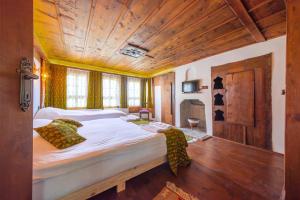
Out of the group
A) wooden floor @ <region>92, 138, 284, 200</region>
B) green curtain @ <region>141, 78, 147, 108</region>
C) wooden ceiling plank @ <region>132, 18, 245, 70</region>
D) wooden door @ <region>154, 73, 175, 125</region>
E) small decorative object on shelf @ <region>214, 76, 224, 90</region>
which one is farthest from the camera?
green curtain @ <region>141, 78, 147, 108</region>

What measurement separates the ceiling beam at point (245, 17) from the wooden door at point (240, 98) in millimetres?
872

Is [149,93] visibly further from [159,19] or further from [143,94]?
[159,19]

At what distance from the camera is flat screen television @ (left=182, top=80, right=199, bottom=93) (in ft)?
13.3

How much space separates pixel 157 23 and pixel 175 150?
212 cm

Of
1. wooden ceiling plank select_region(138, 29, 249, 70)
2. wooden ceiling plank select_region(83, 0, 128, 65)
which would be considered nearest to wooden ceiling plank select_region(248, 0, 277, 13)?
wooden ceiling plank select_region(138, 29, 249, 70)

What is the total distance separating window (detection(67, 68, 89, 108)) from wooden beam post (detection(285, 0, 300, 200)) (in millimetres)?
5206

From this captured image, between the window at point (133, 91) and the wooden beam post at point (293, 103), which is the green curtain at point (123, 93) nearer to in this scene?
the window at point (133, 91)

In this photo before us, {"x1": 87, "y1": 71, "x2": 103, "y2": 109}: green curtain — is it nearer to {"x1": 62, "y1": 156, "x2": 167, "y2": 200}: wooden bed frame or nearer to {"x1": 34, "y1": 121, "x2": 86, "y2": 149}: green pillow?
{"x1": 34, "y1": 121, "x2": 86, "y2": 149}: green pillow

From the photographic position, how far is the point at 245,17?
1.81 meters

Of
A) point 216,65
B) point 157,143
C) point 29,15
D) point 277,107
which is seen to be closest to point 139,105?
point 216,65

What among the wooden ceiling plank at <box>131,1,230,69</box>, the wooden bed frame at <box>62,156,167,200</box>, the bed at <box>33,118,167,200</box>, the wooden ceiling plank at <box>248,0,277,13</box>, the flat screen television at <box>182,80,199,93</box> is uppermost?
the wooden ceiling plank at <box>131,1,230,69</box>

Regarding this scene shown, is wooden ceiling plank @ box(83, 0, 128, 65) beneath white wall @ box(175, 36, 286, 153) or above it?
above

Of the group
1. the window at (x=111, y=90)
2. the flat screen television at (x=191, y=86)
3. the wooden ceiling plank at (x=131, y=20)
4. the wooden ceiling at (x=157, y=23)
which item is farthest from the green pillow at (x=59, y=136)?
the window at (x=111, y=90)

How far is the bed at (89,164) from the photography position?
1.04m
